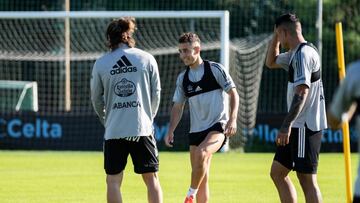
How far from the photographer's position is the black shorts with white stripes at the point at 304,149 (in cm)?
943

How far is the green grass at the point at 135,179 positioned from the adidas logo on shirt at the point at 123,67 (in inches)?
145

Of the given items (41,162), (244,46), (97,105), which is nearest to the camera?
(97,105)

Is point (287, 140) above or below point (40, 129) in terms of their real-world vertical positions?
above

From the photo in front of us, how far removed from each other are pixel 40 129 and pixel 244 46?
748cm

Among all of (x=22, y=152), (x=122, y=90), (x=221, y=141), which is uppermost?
(x=122, y=90)

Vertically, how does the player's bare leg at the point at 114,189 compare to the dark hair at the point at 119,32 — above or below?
below

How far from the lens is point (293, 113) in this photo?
9094 millimetres

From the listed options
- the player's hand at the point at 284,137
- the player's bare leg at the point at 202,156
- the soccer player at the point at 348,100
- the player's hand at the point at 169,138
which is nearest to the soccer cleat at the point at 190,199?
the player's bare leg at the point at 202,156

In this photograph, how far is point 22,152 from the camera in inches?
979

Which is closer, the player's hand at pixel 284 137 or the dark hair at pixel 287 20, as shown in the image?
the player's hand at pixel 284 137

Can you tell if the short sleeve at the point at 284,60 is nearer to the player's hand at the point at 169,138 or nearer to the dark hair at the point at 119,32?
the dark hair at the point at 119,32

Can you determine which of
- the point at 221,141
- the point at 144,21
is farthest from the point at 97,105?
the point at 144,21

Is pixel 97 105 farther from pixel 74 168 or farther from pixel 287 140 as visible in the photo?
pixel 74 168

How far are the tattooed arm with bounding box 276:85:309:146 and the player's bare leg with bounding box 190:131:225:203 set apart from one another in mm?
1745
